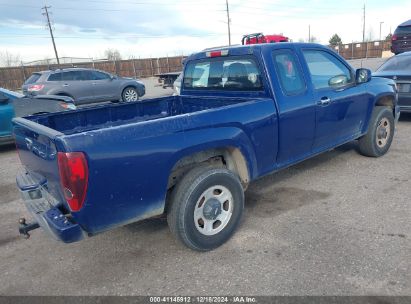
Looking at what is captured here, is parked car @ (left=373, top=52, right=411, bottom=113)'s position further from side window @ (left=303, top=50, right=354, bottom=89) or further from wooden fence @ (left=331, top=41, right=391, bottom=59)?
wooden fence @ (left=331, top=41, right=391, bottom=59)

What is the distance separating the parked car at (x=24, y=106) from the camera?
5949 mm

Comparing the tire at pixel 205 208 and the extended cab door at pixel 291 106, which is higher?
the extended cab door at pixel 291 106

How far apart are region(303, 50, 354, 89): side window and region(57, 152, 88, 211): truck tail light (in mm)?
2882

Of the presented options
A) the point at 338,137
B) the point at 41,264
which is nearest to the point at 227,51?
the point at 338,137

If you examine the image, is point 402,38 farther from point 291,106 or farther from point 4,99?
point 4,99

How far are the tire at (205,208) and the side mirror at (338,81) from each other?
6.49 feet

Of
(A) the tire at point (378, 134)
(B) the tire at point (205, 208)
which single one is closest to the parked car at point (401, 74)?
(A) the tire at point (378, 134)

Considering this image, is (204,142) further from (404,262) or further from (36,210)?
(404,262)

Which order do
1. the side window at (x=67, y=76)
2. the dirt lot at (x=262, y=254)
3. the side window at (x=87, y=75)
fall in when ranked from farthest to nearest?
1. the side window at (x=87, y=75)
2. the side window at (x=67, y=76)
3. the dirt lot at (x=262, y=254)

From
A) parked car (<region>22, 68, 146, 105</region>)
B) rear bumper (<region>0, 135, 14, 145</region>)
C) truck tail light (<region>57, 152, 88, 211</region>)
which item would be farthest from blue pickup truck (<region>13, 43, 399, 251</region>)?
parked car (<region>22, 68, 146, 105</region>)

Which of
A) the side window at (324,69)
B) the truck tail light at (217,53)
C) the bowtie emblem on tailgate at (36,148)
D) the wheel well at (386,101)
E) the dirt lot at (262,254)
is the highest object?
the truck tail light at (217,53)

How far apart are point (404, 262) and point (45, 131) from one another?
3.05 meters

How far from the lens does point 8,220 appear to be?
4.21 metres

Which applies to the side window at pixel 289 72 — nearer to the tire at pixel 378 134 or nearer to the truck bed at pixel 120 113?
the truck bed at pixel 120 113
